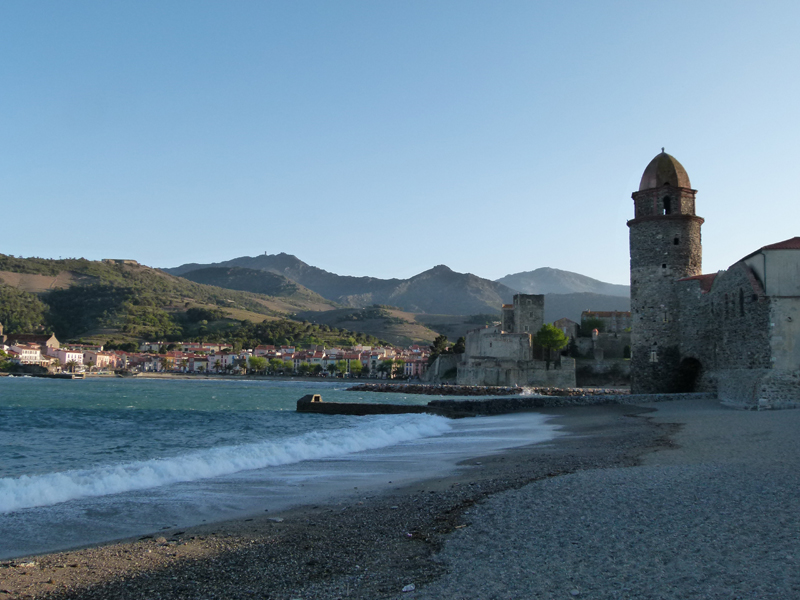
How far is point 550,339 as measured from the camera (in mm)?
52625

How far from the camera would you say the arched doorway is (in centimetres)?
2577

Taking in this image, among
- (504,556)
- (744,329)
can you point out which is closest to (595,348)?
(744,329)

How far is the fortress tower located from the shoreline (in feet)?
61.7

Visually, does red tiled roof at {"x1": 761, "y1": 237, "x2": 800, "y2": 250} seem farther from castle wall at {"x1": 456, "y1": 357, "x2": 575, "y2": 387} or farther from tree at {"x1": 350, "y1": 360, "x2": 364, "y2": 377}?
tree at {"x1": 350, "y1": 360, "x2": 364, "y2": 377}

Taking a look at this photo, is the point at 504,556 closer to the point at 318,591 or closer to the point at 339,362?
the point at 318,591

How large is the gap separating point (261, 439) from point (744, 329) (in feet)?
45.7

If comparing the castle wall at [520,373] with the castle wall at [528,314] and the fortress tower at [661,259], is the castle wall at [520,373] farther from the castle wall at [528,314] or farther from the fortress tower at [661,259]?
the fortress tower at [661,259]

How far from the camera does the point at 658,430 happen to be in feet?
47.6

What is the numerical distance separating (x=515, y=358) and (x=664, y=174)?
28716mm

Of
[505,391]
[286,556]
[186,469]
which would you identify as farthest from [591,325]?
[286,556]

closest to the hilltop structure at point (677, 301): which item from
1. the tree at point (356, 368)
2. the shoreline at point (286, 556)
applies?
the shoreline at point (286, 556)

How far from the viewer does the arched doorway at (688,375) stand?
84.5 ft

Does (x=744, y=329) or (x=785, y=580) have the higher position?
(x=744, y=329)

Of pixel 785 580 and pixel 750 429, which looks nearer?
pixel 785 580
